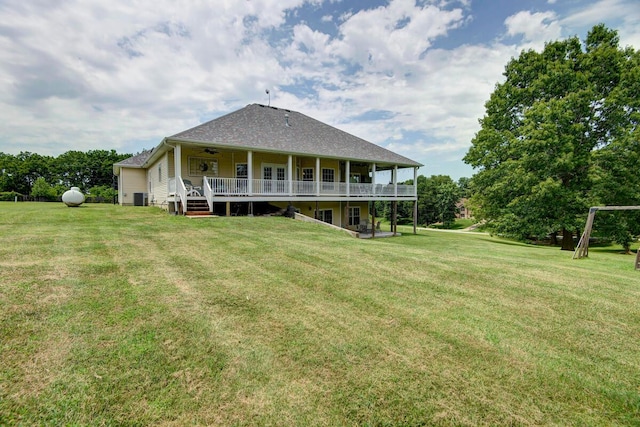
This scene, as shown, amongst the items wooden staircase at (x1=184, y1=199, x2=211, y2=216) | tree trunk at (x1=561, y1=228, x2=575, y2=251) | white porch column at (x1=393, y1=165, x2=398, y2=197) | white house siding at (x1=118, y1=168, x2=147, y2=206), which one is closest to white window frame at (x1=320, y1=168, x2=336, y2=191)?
white porch column at (x1=393, y1=165, x2=398, y2=197)

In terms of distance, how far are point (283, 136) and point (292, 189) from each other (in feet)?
11.1

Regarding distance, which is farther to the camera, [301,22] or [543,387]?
[301,22]

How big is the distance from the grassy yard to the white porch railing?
8633 millimetres

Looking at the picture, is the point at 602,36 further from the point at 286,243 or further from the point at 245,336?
the point at 245,336

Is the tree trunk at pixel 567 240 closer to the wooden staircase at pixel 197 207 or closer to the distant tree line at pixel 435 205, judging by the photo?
the wooden staircase at pixel 197 207

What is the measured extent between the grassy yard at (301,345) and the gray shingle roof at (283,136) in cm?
994

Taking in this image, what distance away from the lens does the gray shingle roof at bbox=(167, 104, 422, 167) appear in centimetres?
1453

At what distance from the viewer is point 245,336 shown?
10.5 feet

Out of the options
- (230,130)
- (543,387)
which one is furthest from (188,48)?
(543,387)

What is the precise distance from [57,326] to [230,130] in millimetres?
13808

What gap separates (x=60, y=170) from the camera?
55.8 meters

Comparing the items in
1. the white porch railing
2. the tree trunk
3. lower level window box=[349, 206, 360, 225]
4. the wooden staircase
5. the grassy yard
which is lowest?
the tree trunk

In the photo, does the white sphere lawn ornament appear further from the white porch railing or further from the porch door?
the porch door

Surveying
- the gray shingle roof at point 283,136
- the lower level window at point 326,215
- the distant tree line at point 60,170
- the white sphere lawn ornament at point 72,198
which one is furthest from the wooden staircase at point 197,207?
the distant tree line at point 60,170
